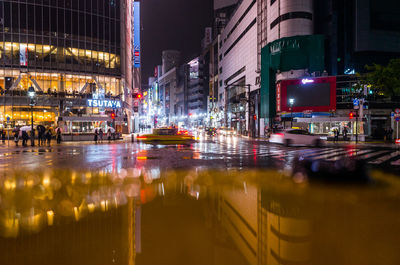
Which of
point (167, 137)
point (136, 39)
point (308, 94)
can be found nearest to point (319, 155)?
point (167, 137)

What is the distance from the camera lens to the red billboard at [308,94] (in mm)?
49594

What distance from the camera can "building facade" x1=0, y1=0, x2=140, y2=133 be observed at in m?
50.4

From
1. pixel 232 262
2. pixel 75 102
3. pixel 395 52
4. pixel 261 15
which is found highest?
pixel 261 15

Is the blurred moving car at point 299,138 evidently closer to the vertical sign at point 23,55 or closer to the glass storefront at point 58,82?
the glass storefront at point 58,82

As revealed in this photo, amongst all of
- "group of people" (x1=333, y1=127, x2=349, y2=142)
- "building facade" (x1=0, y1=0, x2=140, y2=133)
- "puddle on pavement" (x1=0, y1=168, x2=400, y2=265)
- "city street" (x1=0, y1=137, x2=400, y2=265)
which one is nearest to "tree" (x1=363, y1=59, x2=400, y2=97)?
"group of people" (x1=333, y1=127, x2=349, y2=142)

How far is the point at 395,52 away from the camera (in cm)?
5072

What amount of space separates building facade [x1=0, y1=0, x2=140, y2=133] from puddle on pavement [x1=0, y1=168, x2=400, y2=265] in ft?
136

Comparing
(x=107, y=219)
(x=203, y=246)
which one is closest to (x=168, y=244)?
(x=203, y=246)

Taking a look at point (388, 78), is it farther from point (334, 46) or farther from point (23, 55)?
point (23, 55)

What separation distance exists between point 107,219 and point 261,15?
63.1 meters

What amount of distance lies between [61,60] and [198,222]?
56.9 m

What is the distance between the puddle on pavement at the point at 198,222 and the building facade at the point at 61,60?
41340 mm

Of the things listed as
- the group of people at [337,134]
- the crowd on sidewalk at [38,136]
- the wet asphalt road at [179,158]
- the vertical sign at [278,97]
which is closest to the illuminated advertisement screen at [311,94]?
the vertical sign at [278,97]

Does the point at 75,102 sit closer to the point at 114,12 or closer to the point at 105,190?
the point at 114,12
